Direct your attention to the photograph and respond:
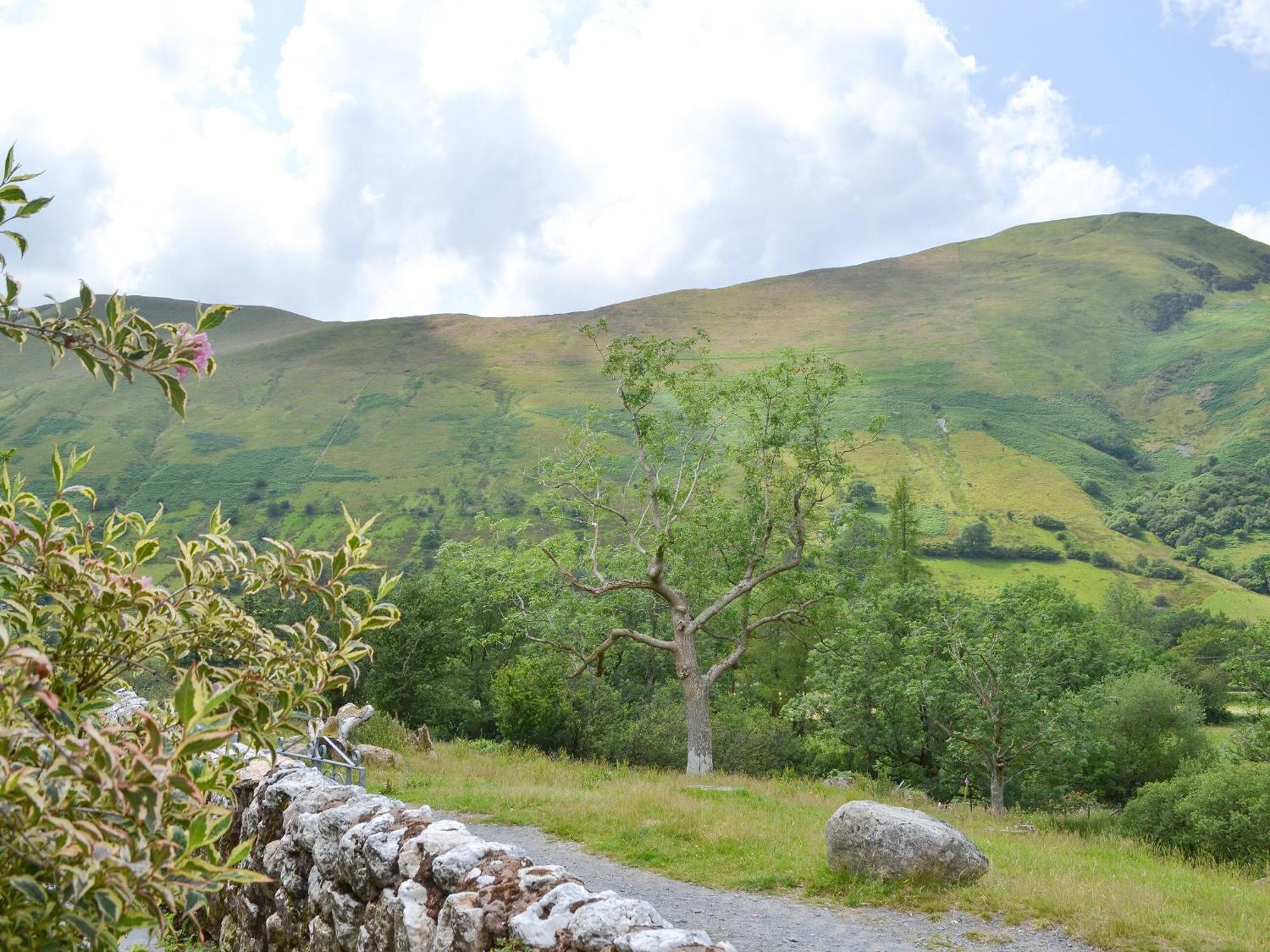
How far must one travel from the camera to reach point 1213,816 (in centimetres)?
1622

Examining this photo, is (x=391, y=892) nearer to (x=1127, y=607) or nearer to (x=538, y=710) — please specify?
(x=538, y=710)

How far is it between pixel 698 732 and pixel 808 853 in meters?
12.7

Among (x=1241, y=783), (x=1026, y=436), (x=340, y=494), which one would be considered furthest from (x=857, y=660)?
(x=1026, y=436)

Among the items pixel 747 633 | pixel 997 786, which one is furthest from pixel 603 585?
pixel 997 786

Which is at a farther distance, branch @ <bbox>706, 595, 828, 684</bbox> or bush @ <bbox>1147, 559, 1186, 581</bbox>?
bush @ <bbox>1147, 559, 1186, 581</bbox>

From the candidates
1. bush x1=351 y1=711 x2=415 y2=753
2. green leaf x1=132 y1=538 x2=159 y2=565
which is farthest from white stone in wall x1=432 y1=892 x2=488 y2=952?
bush x1=351 y1=711 x2=415 y2=753

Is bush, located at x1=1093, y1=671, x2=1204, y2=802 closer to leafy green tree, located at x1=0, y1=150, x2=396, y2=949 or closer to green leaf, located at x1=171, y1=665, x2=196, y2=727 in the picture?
leafy green tree, located at x1=0, y1=150, x2=396, y2=949

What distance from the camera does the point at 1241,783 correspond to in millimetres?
16500

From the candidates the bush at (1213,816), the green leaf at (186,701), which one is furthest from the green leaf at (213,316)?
the bush at (1213,816)

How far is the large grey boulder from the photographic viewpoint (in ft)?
33.4

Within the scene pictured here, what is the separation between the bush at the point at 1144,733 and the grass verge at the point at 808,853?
14.8 metres

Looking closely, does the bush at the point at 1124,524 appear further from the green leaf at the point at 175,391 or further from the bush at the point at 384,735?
the green leaf at the point at 175,391

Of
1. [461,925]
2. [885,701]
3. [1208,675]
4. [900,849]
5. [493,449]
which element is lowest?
[1208,675]

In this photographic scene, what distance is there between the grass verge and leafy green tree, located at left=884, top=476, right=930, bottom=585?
45300 mm
